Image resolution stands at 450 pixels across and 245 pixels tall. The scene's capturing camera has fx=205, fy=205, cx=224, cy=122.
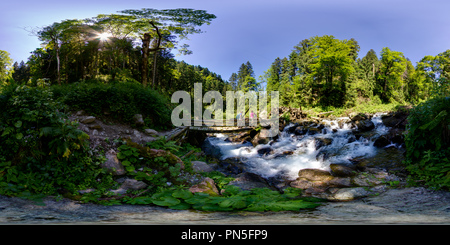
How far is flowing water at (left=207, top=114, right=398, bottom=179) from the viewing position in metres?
8.80

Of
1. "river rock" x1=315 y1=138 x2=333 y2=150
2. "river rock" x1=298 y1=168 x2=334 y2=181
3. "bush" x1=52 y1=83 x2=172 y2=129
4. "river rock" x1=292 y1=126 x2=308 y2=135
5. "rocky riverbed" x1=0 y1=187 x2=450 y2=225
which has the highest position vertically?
"bush" x1=52 y1=83 x2=172 y2=129

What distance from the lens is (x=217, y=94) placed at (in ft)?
59.7

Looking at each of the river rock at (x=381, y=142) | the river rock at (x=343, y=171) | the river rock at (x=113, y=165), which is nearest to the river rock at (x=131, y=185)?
the river rock at (x=113, y=165)

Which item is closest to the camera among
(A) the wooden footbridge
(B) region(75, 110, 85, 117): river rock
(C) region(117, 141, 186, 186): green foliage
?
(C) region(117, 141, 186, 186): green foliage

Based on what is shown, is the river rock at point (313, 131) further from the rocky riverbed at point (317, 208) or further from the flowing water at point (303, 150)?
the rocky riverbed at point (317, 208)

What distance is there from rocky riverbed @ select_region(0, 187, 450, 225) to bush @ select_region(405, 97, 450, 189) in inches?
44.5

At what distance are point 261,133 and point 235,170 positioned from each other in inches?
253

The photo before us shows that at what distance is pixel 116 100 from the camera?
694 centimetres

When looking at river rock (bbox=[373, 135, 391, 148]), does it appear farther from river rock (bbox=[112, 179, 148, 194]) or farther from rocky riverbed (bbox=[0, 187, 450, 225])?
river rock (bbox=[112, 179, 148, 194])

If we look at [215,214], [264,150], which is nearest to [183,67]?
[264,150]

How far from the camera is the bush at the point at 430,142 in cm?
414

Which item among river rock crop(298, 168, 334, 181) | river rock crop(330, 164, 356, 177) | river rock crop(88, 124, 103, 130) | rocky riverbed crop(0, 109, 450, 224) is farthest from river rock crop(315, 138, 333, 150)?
river rock crop(88, 124, 103, 130)
